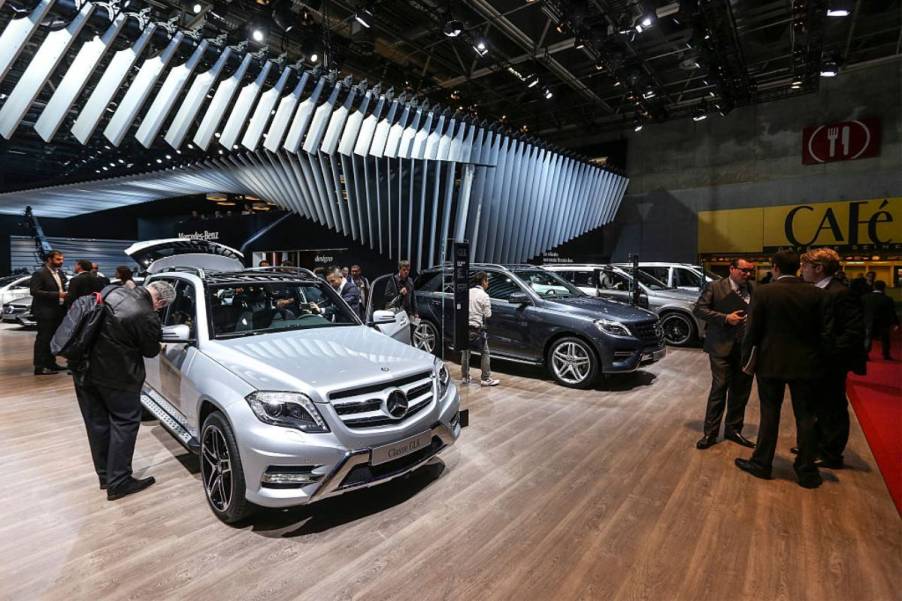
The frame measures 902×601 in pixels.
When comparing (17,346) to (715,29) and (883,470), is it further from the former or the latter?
(715,29)

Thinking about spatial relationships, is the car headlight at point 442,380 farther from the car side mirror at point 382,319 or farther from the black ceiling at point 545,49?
the black ceiling at point 545,49

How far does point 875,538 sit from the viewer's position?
252cm

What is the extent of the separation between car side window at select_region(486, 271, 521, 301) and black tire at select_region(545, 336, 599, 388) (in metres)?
1.01

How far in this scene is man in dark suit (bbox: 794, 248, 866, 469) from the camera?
2.94 metres

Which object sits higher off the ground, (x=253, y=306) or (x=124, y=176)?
(x=124, y=176)

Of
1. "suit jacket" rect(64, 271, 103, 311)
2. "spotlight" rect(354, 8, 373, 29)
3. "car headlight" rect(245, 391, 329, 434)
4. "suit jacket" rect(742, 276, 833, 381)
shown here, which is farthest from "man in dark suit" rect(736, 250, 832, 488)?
"spotlight" rect(354, 8, 373, 29)

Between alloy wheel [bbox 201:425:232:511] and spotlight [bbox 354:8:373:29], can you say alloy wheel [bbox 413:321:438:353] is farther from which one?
spotlight [bbox 354:8:373:29]

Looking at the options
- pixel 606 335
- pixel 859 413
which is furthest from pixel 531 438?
pixel 859 413

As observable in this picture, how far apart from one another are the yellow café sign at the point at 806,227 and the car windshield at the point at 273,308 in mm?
15419

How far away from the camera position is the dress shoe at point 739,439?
3.76m

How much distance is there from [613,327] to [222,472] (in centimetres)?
431

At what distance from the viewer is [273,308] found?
3525mm

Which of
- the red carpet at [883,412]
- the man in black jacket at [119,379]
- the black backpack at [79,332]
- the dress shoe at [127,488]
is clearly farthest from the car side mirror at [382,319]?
the red carpet at [883,412]

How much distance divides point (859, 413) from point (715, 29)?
343 inches
